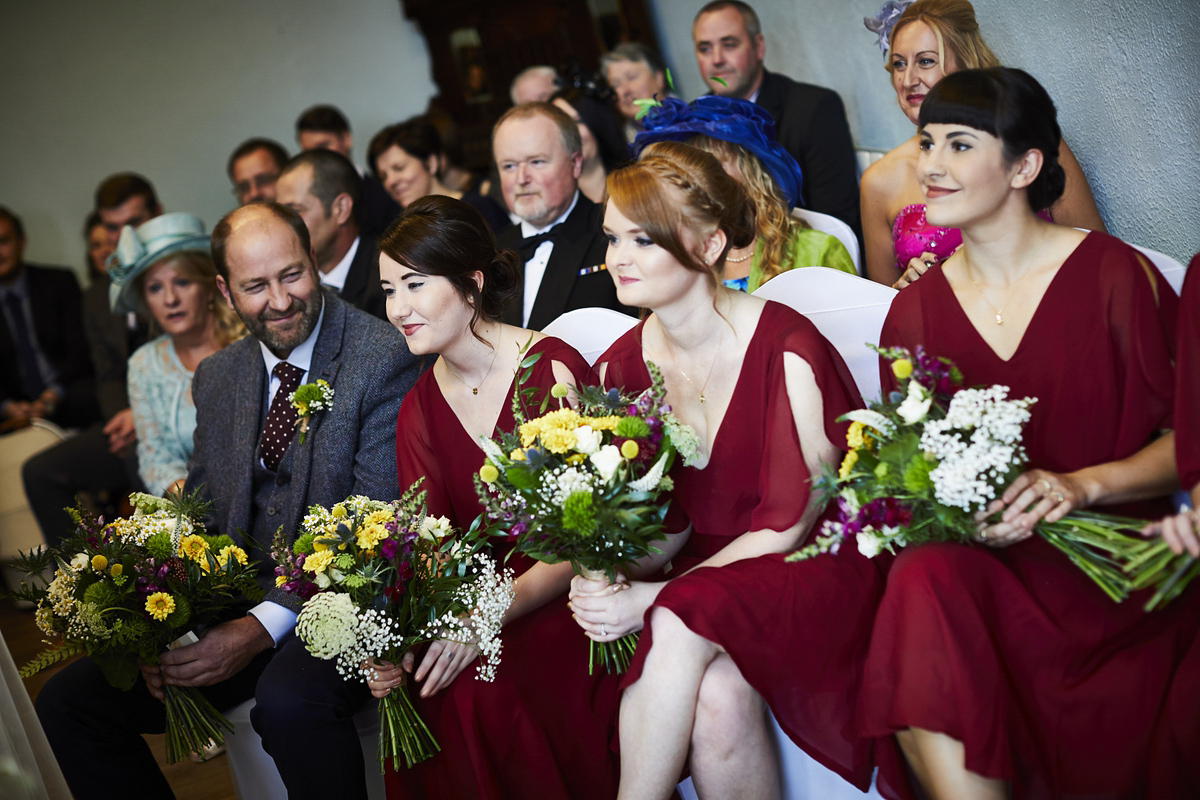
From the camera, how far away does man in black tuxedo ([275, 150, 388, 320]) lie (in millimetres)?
4770

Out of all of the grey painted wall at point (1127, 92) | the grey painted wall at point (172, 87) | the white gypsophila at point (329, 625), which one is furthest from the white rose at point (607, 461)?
the grey painted wall at point (172, 87)

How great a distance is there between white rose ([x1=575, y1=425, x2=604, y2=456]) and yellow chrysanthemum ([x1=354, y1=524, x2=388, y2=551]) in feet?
1.69

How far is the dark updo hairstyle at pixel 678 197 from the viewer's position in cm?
230

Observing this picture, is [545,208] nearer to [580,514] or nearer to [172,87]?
[580,514]

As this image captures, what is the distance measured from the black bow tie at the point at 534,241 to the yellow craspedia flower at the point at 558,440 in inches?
78.9

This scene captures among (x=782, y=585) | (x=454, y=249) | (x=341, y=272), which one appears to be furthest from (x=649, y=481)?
(x=341, y=272)

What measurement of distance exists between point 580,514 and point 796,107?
302 centimetres

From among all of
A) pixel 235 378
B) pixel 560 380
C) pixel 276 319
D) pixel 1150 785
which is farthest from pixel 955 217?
pixel 235 378

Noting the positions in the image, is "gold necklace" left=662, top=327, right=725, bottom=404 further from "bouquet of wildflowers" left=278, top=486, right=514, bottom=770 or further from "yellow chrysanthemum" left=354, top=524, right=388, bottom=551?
"yellow chrysanthemum" left=354, top=524, right=388, bottom=551

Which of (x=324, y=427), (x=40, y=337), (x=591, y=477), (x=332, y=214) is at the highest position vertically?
(x=332, y=214)

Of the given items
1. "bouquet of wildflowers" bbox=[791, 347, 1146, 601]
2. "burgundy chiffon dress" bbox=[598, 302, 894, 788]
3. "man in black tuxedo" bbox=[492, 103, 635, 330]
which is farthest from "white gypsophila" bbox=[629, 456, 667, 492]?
"man in black tuxedo" bbox=[492, 103, 635, 330]

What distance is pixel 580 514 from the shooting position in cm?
198

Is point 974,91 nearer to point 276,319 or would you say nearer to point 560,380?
point 560,380

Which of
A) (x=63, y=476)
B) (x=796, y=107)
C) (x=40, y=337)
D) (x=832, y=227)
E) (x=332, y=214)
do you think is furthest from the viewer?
(x=40, y=337)
